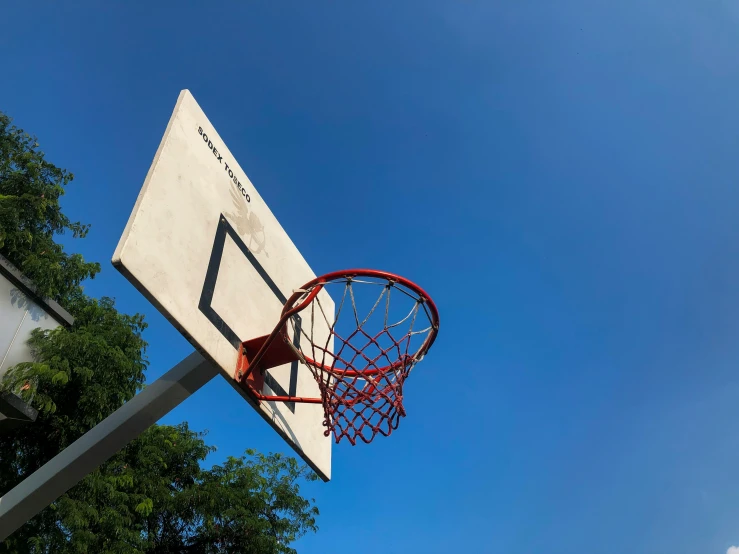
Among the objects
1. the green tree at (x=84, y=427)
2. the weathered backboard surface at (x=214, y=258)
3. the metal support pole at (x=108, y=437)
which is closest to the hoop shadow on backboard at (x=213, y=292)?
the weathered backboard surface at (x=214, y=258)

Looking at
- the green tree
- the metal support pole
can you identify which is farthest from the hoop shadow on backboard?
the green tree

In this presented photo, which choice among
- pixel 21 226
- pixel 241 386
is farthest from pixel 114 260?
pixel 21 226

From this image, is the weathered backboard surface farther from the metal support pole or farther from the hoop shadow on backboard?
the metal support pole

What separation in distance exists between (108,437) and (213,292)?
3.61 ft

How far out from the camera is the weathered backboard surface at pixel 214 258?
118 inches

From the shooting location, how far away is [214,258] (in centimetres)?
367

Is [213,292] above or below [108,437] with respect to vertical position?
above

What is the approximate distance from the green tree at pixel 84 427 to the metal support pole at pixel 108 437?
339 centimetres

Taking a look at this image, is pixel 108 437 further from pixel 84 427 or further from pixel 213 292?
pixel 84 427

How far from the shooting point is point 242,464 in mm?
11570

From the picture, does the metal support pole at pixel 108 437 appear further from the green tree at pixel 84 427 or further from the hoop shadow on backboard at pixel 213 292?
the green tree at pixel 84 427

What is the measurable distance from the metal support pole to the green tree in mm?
3392

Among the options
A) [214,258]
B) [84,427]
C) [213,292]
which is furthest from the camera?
[84,427]

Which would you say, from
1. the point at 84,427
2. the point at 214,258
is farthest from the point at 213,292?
the point at 84,427
